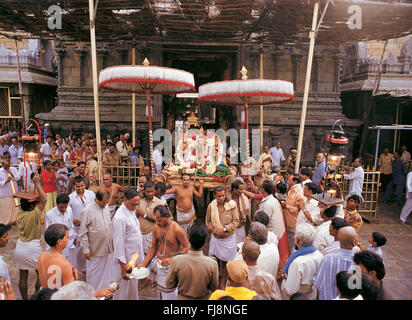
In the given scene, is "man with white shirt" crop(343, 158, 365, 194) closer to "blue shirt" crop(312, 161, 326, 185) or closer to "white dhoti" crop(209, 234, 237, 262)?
"blue shirt" crop(312, 161, 326, 185)

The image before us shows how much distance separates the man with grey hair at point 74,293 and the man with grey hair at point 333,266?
2.20 metres

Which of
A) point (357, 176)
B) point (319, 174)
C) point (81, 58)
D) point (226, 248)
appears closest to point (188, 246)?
point (226, 248)

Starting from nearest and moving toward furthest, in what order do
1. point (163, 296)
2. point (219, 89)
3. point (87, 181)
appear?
1. point (163, 296)
2. point (219, 89)
3. point (87, 181)

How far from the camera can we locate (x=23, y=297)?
3.92 meters

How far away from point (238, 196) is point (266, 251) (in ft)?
5.91

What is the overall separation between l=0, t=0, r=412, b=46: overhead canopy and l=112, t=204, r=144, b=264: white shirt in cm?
568

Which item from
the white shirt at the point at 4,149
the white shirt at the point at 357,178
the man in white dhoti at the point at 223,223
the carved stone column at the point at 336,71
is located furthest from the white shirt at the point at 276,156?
the white shirt at the point at 4,149

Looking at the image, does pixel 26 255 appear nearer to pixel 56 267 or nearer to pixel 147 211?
pixel 56 267

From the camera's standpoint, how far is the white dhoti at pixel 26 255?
3.96m

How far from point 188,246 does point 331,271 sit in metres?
1.72

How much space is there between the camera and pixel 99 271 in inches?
160

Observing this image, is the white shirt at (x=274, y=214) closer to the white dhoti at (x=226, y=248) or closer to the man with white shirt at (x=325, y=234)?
the white dhoti at (x=226, y=248)
